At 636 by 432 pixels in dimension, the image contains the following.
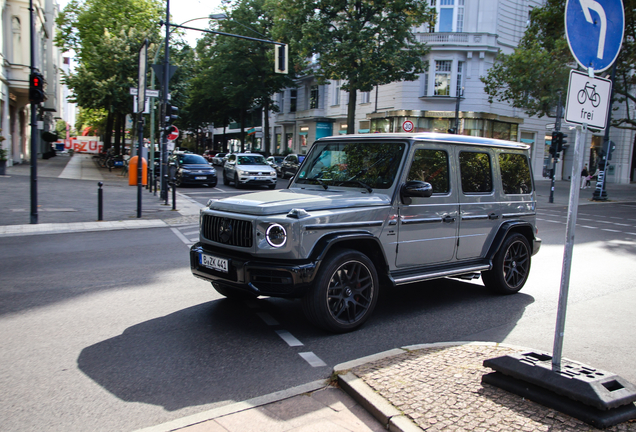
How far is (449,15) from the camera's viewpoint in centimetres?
3462

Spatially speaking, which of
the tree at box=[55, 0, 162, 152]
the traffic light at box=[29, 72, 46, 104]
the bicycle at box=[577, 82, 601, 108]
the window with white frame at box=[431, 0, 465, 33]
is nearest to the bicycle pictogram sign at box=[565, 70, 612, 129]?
the bicycle at box=[577, 82, 601, 108]

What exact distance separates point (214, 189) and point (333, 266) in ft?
71.7

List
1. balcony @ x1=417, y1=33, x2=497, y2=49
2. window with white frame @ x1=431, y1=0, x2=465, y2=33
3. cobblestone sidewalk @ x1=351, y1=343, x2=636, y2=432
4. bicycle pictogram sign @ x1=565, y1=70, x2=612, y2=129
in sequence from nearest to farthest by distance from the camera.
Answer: cobblestone sidewalk @ x1=351, y1=343, x2=636, y2=432 → bicycle pictogram sign @ x1=565, y1=70, x2=612, y2=129 → balcony @ x1=417, y1=33, x2=497, y2=49 → window with white frame @ x1=431, y1=0, x2=465, y2=33

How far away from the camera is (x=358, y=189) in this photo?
554cm

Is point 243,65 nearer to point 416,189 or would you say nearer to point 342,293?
point 416,189

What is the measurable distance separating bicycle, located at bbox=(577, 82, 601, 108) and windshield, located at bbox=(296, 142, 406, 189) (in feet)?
7.12

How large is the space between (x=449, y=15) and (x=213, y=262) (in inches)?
1337

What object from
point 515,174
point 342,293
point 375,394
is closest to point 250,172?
point 515,174

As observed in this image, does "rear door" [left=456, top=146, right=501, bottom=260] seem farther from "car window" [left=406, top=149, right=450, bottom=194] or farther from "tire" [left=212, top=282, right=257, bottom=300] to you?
"tire" [left=212, top=282, right=257, bottom=300]

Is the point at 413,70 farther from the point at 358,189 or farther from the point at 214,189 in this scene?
the point at 358,189

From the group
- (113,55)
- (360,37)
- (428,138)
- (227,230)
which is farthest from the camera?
(113,55)

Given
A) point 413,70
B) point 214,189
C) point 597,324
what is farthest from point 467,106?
point 597,324

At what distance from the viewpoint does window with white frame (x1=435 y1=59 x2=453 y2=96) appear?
35.2 metres

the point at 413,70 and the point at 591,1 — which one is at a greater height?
the point at 413,70
